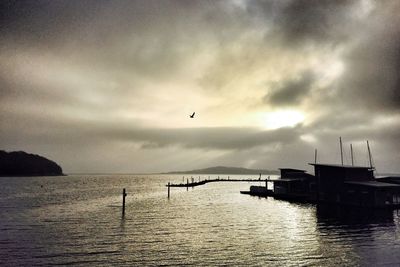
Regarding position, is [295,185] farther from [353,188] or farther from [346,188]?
[353,188]

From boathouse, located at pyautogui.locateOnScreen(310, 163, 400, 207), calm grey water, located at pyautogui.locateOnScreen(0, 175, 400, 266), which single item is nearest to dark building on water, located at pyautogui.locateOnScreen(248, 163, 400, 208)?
boathouse, located at pyautogui.locateOnScreen(310, 163, 400, 207)

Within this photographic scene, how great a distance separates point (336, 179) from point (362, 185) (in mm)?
6901

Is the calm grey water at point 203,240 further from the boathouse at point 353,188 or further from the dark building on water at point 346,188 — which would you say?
the dark building on water at point 346,188

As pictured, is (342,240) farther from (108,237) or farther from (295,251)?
(108,237)

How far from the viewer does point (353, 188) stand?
6906 cm

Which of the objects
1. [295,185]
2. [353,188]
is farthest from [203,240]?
[295,185]

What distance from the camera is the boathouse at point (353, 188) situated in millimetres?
65250

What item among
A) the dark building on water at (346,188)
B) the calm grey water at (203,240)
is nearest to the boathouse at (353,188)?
the dark building on water at (346,188)

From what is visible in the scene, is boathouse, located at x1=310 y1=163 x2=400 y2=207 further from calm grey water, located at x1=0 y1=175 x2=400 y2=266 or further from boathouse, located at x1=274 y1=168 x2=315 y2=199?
boathouse, located at x1=274 y1=168 x2=315 y2=199

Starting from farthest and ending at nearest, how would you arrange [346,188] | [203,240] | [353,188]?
[346,188] < [353,188] < [203,240]

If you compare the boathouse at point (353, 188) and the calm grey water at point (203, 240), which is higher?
the boathouse at point (353, 188)

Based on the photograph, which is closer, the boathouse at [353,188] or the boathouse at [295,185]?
the boathouse at [353,188]

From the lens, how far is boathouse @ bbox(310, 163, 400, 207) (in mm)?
65250

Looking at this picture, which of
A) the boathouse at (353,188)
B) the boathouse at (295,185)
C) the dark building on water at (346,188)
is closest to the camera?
the boathouse at (353,188)
